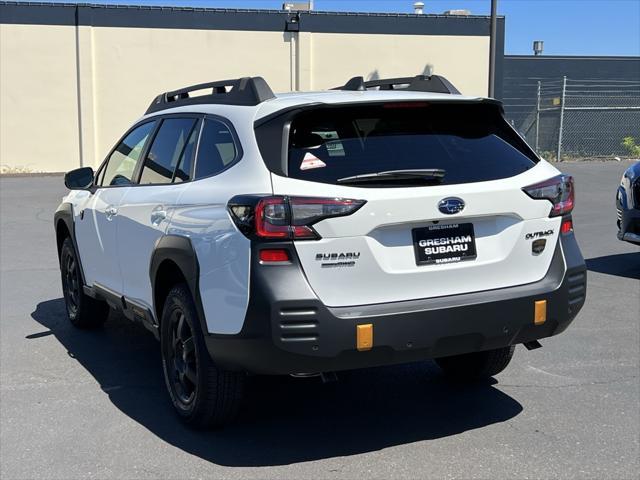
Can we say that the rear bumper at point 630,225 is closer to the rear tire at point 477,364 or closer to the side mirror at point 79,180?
the rear tire at point 477,364

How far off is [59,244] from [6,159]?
19018mm

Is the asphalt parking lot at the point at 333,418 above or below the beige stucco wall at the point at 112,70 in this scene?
below

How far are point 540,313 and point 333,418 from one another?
1380mm

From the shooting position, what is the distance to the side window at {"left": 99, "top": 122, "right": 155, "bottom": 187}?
538 centimetres

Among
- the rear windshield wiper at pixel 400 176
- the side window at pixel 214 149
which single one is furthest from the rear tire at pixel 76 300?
the rear windshield wiper at pixel 400 176

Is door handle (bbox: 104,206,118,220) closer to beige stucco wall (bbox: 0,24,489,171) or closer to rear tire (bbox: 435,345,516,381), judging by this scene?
rear tire (bbox: 435,345,516,381)

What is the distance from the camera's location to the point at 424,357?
3775 mm

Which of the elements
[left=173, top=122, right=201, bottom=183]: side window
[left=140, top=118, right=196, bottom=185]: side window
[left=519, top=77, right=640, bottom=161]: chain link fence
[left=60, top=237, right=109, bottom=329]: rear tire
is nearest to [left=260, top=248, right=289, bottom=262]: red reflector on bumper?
[left=173, top=122, right=201, bottom=183]: side window

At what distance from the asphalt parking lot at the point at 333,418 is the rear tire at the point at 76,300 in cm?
14

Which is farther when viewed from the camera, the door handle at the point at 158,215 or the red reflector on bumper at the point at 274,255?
the door handle at the point at 158,215

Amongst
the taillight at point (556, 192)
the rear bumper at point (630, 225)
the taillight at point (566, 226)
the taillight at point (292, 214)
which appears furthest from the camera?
the rear bumper at point (630, 225)

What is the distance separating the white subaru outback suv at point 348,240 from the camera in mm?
3562

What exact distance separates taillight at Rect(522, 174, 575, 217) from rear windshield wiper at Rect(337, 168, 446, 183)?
50 centimetres

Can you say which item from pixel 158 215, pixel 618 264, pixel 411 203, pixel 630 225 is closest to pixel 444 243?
pixel 411 203
